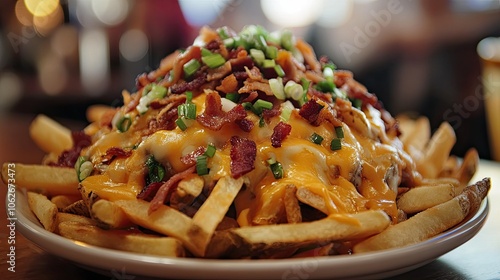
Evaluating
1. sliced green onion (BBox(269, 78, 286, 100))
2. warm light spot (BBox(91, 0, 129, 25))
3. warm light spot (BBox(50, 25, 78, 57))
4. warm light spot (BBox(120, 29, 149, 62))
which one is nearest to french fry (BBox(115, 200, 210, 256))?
sliced green onion (BBox(269, 78, 286, 100))

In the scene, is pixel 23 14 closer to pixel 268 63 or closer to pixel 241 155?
pixel 268 63

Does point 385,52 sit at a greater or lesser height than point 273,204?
lesser

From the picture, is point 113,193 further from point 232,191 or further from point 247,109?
point 247,109

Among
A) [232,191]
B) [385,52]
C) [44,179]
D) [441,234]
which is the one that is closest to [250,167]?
[232,191]

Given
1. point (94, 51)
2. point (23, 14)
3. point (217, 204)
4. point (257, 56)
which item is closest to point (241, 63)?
point (257, 56)

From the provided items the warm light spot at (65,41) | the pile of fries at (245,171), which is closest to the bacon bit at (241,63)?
the pile of fries at (245,171)

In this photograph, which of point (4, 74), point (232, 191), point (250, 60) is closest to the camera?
point (232, 191)
